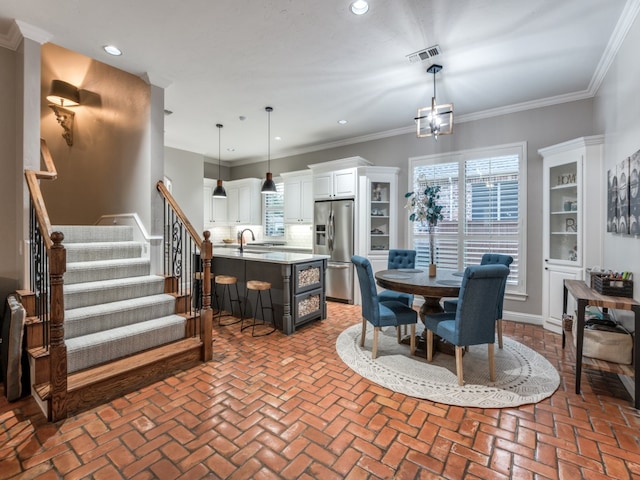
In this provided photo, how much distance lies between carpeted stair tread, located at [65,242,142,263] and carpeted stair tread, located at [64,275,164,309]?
0.40m

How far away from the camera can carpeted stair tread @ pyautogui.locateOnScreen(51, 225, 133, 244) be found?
343cm

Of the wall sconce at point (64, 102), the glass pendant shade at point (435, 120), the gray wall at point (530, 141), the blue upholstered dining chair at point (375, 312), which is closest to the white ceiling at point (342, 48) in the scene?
the gray wall at point (530, 141)

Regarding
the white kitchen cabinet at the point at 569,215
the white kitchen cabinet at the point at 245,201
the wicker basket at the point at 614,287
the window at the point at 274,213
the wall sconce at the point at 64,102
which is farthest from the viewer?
the white kitchen cabinet at the point at 245,201

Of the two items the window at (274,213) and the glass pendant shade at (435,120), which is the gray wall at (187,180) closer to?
the window at (274,213)

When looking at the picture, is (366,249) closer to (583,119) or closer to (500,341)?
(500,341)

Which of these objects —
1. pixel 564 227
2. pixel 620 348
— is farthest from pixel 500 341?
pixel 564 227

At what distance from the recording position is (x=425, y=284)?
2820mm

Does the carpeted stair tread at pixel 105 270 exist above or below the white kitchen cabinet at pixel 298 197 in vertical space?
below

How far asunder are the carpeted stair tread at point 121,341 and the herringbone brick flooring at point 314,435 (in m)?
0.39

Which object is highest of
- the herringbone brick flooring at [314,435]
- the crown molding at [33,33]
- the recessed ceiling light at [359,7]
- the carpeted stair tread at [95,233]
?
the crown molding at [33,33]

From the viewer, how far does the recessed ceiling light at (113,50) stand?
9.66ft

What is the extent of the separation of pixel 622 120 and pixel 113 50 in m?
4.89

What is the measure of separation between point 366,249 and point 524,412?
331 centimetres

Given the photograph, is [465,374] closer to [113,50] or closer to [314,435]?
[314,435]
